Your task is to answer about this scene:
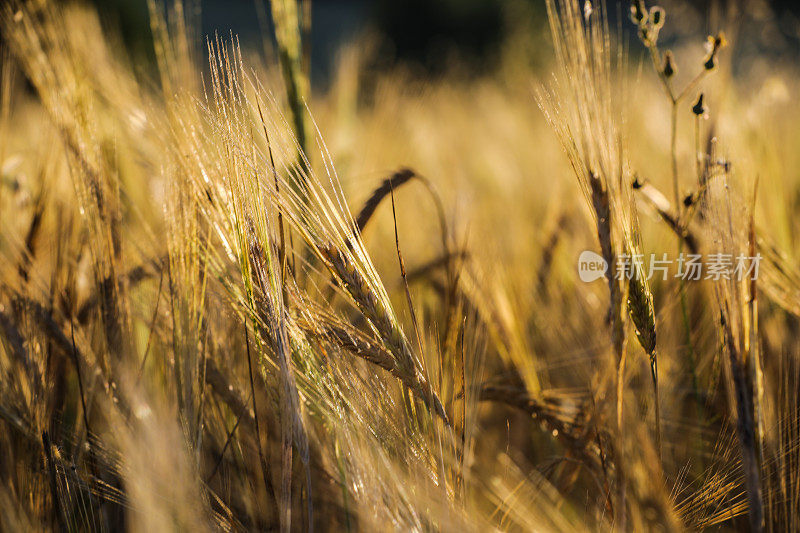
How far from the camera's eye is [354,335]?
52cm

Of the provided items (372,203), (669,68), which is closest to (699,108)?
(669,68)

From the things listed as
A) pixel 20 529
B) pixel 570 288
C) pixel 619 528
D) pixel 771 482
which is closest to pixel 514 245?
pixel 570 288

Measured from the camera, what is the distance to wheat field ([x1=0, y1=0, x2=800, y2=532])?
0.51 metres

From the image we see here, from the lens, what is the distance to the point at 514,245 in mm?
1217

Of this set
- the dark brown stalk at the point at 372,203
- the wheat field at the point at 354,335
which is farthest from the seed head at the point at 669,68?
the dark brown stalk at the point at 372,203

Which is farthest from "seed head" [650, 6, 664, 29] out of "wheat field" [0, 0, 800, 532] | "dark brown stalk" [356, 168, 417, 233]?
"dark brown stalk" [356, 168, 417, 233]

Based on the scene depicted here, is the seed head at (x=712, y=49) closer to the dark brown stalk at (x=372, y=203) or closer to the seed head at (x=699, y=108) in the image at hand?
the seed head at (x=699, y=108)

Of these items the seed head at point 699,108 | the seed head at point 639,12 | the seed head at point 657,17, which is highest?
the seed head at point 639,12

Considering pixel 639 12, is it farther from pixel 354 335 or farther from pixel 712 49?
pixel 354 335

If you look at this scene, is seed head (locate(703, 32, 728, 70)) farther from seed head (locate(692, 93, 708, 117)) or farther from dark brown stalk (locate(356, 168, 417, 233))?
dark brown stalk (locate(356, 168, 417, 233))

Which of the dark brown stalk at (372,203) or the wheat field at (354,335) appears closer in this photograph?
the wheat field at (354,335)

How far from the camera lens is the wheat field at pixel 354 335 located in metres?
0.51

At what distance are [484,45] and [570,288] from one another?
844cm

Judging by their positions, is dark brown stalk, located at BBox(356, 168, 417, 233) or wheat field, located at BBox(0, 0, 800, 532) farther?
dark brown stalk, located at BBox(356, 168, 417, 233)
